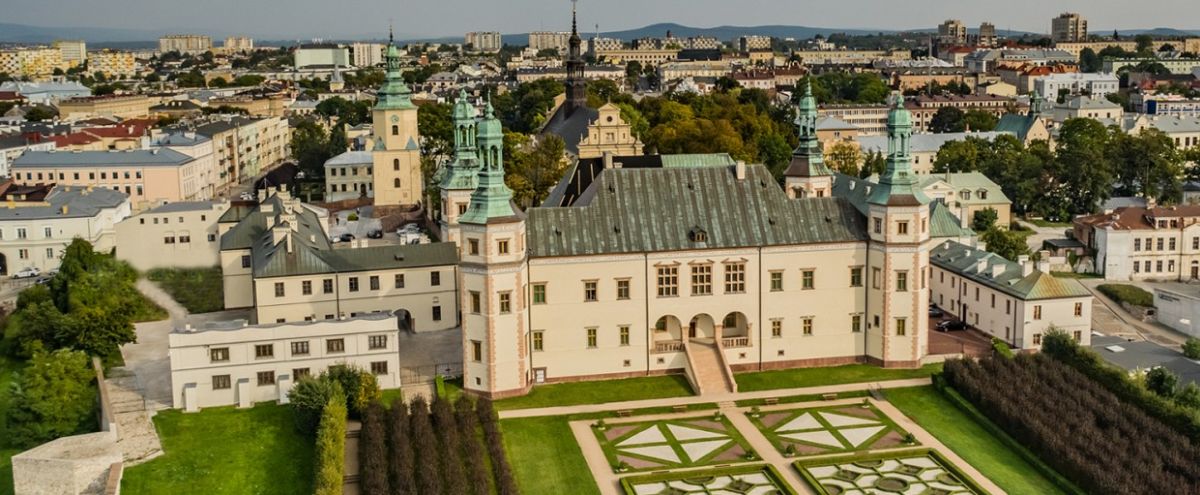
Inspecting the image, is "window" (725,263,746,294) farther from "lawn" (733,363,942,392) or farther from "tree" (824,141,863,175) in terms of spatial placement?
"tree" (824,141,863,175)

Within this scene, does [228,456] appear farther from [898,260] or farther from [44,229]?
[44,229]

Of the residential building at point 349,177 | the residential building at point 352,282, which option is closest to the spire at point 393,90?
the residential building at point 349,177

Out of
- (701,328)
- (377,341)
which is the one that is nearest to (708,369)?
(701,328)

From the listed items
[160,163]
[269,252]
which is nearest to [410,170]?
[160,163]

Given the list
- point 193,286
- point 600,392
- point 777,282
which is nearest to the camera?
point 600,392

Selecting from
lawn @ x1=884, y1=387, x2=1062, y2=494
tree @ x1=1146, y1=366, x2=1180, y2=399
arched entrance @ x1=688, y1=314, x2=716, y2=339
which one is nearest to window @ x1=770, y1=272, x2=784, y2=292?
arched entrance @ x1=688, y1=314, x2=716, y2=339

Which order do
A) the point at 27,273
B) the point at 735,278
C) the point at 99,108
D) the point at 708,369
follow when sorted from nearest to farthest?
the point at 708,369, the point at 735,278, the point at 27,273, the point at 99,108
